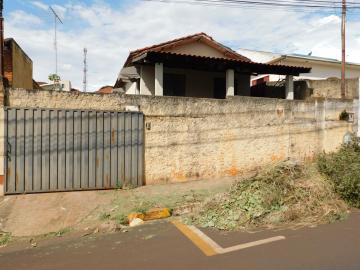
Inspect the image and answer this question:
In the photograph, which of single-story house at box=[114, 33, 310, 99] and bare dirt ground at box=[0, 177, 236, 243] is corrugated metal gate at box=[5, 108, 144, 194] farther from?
single-story house at box=[114, 33, 310, 99]

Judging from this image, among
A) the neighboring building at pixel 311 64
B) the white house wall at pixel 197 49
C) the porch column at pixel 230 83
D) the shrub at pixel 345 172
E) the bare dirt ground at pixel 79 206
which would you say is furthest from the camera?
the neighboring building at pixel 311 64

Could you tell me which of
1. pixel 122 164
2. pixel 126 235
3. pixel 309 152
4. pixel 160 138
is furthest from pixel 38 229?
pixel 309 152

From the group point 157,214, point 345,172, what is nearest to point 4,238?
point 157,214

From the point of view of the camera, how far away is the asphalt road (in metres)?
4.28

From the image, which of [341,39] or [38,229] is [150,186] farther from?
[341,39]

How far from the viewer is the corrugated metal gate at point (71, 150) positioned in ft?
25.3

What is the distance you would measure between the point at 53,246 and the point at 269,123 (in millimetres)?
7713

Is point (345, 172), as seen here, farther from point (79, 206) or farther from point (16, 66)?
point (16, 66)

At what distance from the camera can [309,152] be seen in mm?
11703

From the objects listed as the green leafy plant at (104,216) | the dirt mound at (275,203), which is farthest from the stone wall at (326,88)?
the green leafy plant at (104,216)

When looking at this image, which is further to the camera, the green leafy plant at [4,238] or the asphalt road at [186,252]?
the green leafy plant at [4,238]

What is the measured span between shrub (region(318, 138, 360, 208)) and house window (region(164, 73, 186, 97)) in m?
7.89

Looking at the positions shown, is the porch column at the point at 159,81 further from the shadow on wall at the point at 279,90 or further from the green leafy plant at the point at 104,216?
the shadow on wall at the point at 279,90

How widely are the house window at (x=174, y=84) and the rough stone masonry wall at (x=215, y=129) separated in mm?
4704
